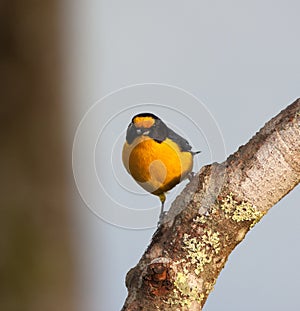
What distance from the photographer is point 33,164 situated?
888 mm

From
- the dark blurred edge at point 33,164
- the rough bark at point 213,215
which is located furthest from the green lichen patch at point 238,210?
the dark blurred edge at point 33,164

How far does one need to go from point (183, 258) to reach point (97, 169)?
0.30 ft

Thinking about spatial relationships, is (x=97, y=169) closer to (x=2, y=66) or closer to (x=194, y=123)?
(x=194, y=123)

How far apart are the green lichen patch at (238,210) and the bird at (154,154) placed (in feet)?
0.13

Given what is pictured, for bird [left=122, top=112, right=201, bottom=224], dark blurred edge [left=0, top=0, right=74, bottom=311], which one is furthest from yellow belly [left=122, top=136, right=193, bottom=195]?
dark blurred edge [left=0, top=0, right=74, bottom=311]

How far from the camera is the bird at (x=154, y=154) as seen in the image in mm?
436

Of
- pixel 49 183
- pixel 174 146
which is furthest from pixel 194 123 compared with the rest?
pixel 49 183

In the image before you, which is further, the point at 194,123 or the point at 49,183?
the point at 49,183

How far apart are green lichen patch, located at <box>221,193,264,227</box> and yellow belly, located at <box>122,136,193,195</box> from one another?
0.04 meters

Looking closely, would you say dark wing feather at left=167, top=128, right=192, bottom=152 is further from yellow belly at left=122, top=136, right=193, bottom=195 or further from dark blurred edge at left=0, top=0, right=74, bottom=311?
dark blurred edge at left=0, top=0, right=74, bottom=311

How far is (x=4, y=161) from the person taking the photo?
2.88 ft

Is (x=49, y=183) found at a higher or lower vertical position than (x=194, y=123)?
higher

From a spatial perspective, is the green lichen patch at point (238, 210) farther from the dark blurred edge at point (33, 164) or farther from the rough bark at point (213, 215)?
the dark blurred edge at point (33, 164)

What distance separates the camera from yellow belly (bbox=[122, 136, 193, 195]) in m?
0.44
